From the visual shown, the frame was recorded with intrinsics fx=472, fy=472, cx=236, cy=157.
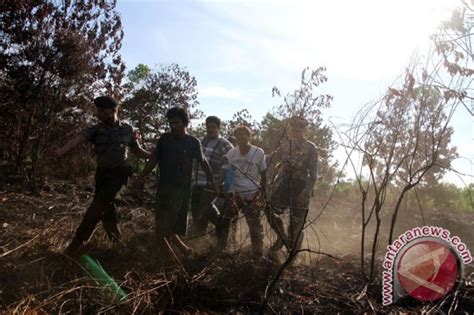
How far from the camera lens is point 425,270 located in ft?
12.5

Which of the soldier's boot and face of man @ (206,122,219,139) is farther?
face of man @ (206,122,219,139)

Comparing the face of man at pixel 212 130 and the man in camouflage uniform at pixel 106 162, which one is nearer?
the man in camouflage uniform at pixel 106 162

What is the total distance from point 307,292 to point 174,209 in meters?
1.51

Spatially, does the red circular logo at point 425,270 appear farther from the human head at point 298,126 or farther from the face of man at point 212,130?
the face of man at point 212,130

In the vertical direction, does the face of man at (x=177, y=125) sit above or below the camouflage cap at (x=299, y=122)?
below

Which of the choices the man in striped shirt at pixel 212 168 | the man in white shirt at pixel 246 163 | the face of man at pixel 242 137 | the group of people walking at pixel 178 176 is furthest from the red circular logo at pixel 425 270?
the man in striped shirt at pixel 212 168

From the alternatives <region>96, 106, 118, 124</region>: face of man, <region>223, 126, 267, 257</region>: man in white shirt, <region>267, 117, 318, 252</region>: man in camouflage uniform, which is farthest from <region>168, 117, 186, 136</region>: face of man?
<region>267, 117, 318, 252</region>: man in camouflage uniform

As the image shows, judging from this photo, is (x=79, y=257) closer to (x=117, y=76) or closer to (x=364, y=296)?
(x=364, y=296)

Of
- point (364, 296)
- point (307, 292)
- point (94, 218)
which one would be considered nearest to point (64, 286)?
point (94, 218)

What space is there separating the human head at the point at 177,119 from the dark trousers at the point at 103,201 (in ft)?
1.97

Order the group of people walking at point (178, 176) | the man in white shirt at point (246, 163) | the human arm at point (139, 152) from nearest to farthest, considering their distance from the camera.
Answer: the group of people walking at point (178, 176), the human arm at point (139, 152), the man in white shirt at point (246, 163)

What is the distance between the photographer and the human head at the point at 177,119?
4.52 metres

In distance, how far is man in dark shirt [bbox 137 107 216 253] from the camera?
454cm

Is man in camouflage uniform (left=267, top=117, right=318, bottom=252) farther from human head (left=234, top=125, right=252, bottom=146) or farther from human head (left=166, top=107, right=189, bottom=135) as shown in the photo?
human head (left=166, top=107, right=189, bottom=135)
